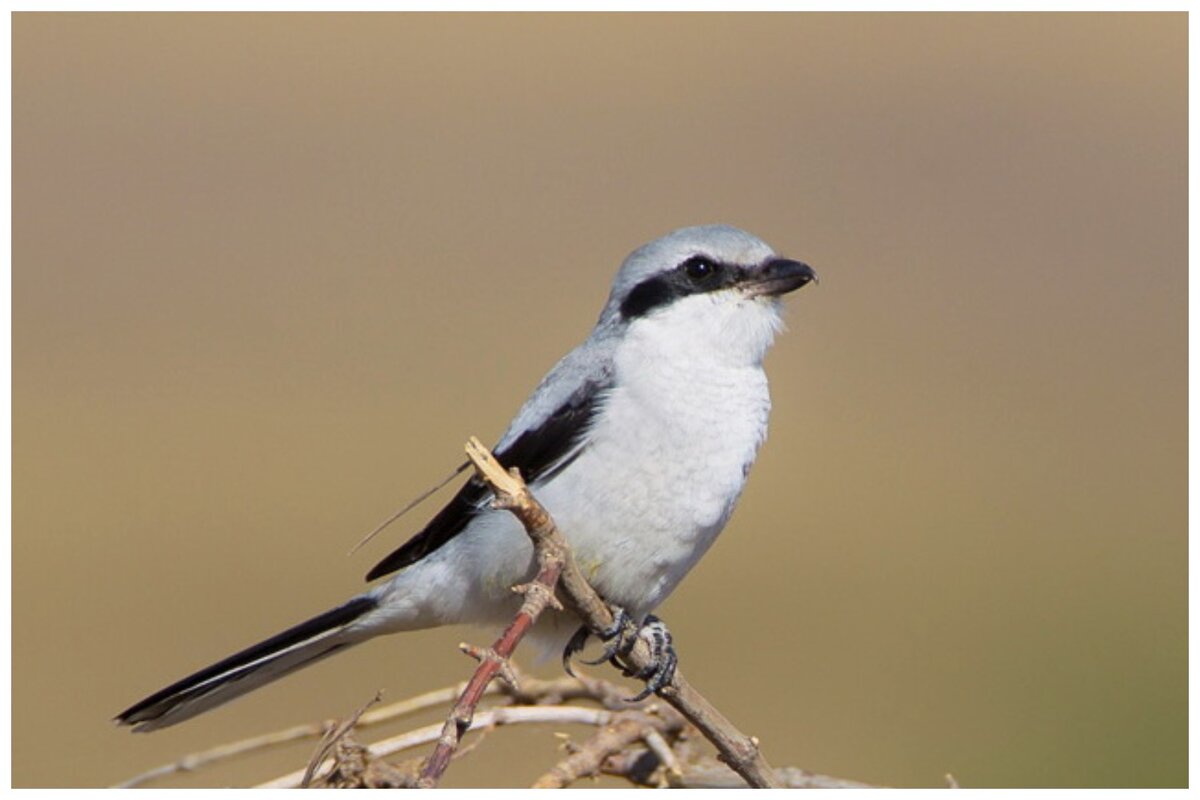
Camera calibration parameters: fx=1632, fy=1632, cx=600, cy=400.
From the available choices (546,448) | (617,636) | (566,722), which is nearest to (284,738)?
(566,722)

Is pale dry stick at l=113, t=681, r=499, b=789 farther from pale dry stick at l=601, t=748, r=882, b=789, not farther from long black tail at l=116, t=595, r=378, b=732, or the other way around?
long black tail at l=116, t=595, r=378, b=732

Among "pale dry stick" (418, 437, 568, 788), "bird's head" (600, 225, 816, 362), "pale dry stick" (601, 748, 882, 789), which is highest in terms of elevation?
"bird's head" (600, 225, 816, 362)

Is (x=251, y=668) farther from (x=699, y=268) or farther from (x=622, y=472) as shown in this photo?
(x=699, y=268)

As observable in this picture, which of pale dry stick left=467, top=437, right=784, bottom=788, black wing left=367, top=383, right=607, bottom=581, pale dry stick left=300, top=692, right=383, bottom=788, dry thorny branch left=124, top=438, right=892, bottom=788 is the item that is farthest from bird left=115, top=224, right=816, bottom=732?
pale dry stick left=300, top=692, right=383, bottom=788

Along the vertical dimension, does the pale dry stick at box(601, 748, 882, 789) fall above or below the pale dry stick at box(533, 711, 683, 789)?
below

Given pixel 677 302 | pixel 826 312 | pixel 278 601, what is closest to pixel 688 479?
pixel 677 302

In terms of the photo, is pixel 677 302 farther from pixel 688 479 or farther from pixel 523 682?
pixel 523 682

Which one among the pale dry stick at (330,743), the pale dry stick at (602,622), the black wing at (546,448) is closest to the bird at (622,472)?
the black wing at (546,448)
